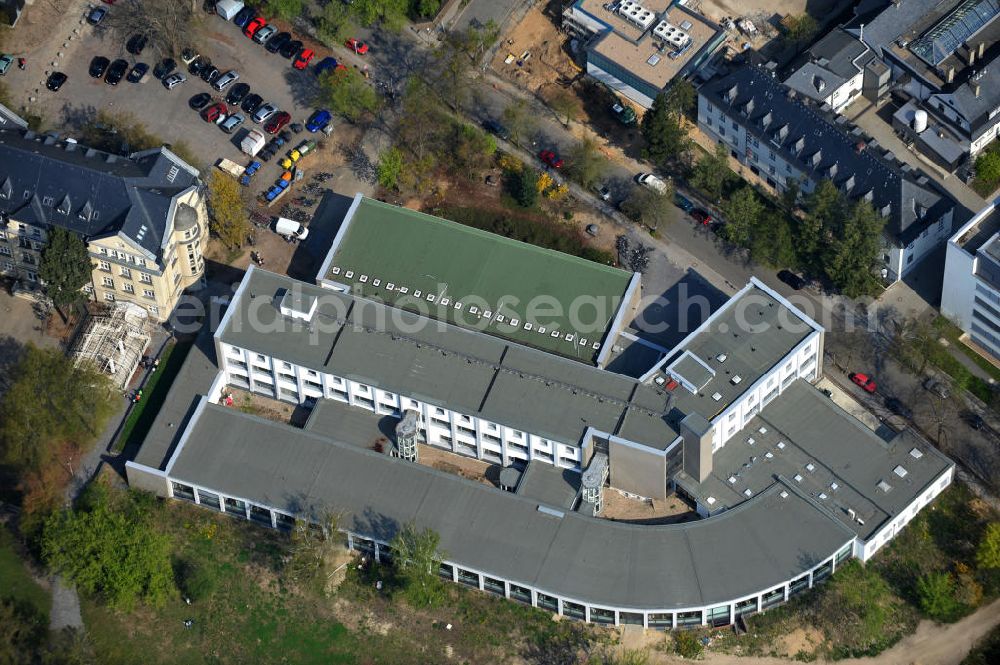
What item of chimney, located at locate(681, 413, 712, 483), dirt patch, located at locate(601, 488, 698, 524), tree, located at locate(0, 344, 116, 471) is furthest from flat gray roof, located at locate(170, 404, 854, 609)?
tree, located at locate(0, 344, 116, 471)

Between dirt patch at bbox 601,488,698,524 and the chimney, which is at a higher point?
the chimney

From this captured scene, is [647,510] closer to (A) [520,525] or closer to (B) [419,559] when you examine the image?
(A) [520,525]

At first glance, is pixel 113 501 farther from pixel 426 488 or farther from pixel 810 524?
pixel 810 524

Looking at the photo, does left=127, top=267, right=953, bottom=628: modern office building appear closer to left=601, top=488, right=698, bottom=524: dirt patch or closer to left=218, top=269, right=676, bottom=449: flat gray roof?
left=218, top=269, right=676, bottom=449: flat gray roof

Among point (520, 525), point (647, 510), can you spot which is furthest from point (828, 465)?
point (520, 525)

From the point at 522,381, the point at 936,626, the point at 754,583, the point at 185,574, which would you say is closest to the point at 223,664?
the point at 185,574

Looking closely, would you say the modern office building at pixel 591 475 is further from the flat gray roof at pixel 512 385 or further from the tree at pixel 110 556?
the tree at pixel 110 556

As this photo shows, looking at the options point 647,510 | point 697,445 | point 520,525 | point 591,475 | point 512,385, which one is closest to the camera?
point 520,525
